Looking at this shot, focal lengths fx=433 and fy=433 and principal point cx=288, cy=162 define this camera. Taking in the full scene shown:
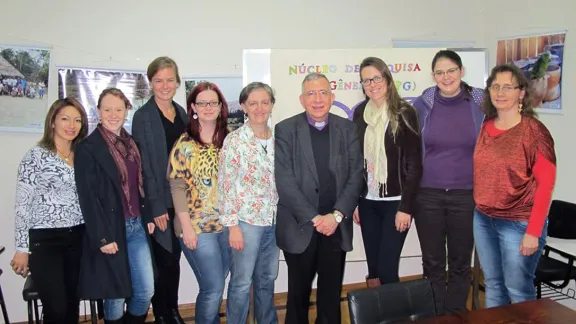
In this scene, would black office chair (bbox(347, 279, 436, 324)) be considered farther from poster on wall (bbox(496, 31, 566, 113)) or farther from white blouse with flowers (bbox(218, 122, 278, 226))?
poster on wall (bbox(496, 31, 566, 113))

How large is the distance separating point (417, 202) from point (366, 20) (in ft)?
5.82

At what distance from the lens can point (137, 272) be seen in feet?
7.56

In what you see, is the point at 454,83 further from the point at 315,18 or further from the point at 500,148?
the point at 315,18

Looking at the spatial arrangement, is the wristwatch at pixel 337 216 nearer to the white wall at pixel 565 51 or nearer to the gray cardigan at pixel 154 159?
the gray cardigan at pixel 154 159

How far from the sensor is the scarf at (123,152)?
7.27 ft

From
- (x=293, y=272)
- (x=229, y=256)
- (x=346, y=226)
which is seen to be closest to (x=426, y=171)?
(x=346, y=226)

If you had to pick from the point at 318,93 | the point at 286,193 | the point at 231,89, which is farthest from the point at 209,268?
the point at 231,89

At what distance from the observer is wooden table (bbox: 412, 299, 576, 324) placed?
1.36 m

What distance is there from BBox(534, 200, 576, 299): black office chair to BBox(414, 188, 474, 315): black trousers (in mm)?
655

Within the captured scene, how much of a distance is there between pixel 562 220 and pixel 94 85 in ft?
11.0

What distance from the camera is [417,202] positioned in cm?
239

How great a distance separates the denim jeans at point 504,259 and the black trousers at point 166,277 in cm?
169

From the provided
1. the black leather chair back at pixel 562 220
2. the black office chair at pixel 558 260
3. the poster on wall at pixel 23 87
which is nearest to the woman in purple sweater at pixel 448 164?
the black office chair at pixel 558 260

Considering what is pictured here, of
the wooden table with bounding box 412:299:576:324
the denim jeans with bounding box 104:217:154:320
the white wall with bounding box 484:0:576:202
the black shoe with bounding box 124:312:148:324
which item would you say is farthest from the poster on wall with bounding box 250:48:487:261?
the wooden table with bounding box 412:299:576:324
